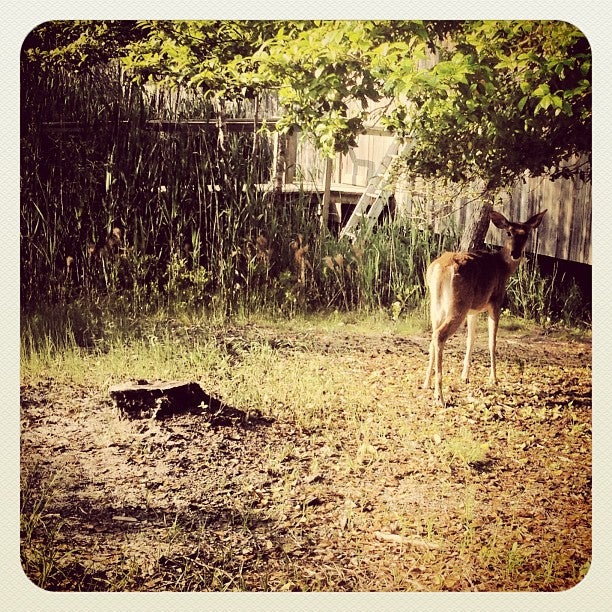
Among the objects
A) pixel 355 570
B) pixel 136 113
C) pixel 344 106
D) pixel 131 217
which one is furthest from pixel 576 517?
pixel 136 113

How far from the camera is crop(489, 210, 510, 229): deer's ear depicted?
3422 mm

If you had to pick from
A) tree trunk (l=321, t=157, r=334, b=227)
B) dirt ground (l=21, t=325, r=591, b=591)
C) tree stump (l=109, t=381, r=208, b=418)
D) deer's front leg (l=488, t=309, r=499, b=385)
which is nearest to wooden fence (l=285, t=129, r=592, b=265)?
tree trunk (l=321, t=157, r=334, b=227)

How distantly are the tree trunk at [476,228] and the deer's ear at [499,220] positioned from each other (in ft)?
0.05

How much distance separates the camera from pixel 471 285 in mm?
3426

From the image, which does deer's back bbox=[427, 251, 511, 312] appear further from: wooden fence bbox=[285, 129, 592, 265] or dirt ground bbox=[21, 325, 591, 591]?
dirt ground bbox=[21, 325, 591, 591]

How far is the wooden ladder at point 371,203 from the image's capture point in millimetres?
3395

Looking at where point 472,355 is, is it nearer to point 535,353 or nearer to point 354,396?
point 535,353

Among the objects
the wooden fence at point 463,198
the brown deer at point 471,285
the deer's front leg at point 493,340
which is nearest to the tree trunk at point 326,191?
the wooden fence at point 463,198

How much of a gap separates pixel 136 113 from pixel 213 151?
1.02 feet

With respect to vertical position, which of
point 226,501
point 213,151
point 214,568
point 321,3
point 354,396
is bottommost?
point 214,568

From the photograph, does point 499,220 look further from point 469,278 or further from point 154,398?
point 154,398

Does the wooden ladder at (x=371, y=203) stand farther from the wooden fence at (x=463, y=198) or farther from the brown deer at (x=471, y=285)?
the brown deer at (x=471, y=285)

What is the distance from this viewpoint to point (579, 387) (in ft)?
11.1

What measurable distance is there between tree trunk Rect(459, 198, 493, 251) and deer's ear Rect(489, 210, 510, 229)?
14 mm
